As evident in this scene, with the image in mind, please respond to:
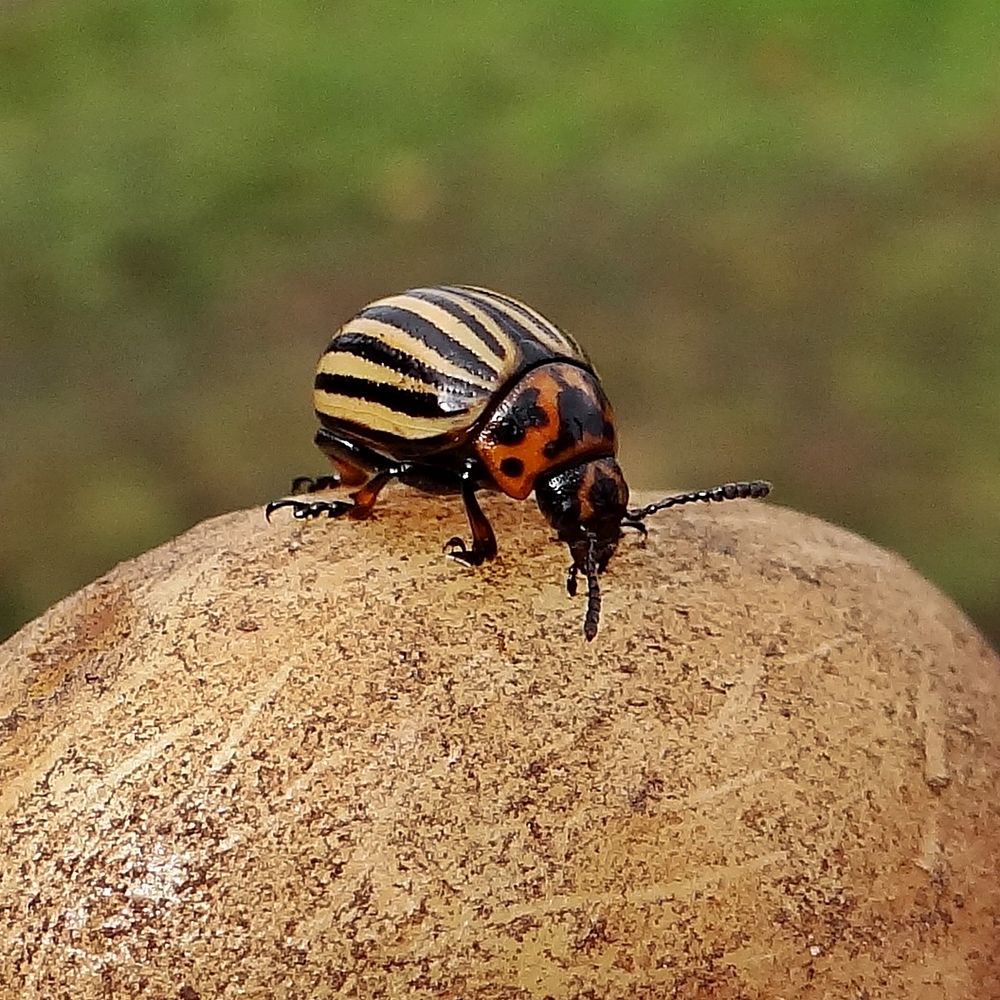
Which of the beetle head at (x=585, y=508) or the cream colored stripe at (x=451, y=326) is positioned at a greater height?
the cream colored stripe at (x=451, y=326)

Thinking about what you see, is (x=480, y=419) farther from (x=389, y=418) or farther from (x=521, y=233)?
(x=521, y=233)

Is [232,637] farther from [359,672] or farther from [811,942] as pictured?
[811,942]

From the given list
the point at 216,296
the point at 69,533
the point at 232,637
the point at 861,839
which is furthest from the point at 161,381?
the point at 861,839

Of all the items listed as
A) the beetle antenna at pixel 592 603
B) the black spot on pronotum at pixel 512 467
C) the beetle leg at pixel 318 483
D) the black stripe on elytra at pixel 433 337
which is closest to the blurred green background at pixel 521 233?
the beetle leg at pixel 318 483

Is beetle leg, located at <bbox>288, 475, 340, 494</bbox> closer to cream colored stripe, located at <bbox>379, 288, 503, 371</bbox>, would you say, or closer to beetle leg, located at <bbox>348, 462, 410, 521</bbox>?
beetle leg, located at <bbox>348, 462, 410, 521</bbox>

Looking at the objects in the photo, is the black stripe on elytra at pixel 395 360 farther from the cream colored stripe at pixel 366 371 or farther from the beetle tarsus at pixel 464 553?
the beetle tarsus at pixel 464 553

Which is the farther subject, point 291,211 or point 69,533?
point 291,211
